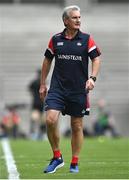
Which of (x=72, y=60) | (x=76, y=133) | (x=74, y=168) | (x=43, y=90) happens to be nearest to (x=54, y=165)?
(x=74, y=168)

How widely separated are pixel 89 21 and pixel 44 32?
163 centimetres

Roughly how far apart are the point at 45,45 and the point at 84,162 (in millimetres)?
17472

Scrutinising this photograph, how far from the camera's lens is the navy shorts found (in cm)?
1076

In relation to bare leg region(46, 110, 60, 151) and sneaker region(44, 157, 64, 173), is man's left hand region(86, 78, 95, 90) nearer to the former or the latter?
bare leg region(46, 110, 60, 151)

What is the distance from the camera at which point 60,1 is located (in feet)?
101

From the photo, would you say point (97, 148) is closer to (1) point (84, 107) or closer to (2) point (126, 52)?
(1) point (84, 107)

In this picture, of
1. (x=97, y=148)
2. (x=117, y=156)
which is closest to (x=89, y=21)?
(x=97, y=148)

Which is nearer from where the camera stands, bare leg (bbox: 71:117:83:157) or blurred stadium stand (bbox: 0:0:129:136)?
bare leg (bbox: 71:117:83:157)

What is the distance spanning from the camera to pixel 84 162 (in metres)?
12.8

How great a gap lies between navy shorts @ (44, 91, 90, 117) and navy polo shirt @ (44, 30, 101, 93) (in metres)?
0.07

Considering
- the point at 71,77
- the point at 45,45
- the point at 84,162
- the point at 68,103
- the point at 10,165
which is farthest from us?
the point at 45,45

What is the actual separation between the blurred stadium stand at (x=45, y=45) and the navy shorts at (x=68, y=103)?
18.6 metres

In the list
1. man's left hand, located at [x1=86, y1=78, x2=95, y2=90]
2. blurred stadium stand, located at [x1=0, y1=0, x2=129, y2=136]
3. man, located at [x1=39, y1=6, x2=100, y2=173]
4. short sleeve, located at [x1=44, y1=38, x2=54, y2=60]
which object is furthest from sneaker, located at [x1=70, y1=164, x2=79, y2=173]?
blurred stadium stand, located at [x1=0, y1=0, x2=129, y2=136]

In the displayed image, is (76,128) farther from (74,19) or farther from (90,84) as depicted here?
(74,19)
